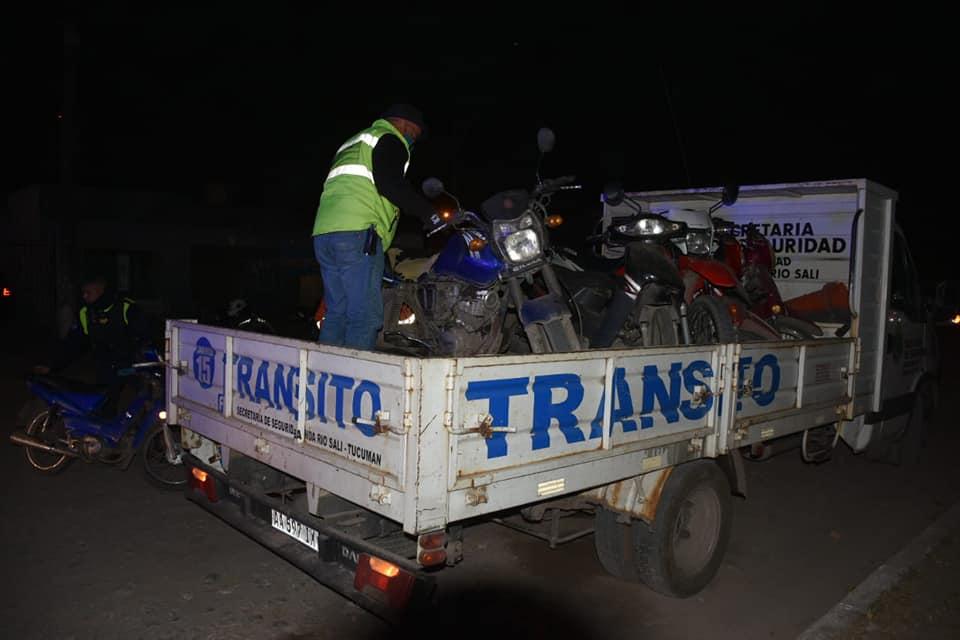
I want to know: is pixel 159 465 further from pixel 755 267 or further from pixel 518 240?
pixel 755 267

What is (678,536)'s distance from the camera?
4.59 metres

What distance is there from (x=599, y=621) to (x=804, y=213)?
16.7ft

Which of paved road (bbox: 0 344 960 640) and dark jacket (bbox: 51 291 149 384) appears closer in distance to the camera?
paved road (bbox: 0 344 960 640)

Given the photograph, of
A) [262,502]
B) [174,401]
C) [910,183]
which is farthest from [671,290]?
[910,183]

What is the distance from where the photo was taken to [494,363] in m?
3.07

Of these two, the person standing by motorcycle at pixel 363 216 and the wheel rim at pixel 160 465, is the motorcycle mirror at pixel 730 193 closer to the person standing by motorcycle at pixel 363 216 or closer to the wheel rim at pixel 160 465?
the person standing by motorcycle at pixel 363 216

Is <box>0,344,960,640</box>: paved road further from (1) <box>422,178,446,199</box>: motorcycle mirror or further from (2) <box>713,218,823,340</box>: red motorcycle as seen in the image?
(1) <box>422,178,446,199</box>: motorcycle mirror

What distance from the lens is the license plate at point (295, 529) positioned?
11.7 ft

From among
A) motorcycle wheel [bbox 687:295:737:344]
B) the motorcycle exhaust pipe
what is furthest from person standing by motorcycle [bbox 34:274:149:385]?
motorcycle wheel [bbox 687:295:737:344]

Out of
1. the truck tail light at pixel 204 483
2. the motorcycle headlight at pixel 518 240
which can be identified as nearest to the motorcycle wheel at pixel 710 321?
the motorcycle headlight at pixel 518 240

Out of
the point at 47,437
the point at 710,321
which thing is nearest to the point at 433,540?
the point at 710,321

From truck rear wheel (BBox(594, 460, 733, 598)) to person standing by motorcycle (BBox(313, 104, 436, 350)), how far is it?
2.02 meters

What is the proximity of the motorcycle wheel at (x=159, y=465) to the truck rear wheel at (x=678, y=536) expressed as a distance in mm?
3801

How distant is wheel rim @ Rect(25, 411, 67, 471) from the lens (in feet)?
21.3
